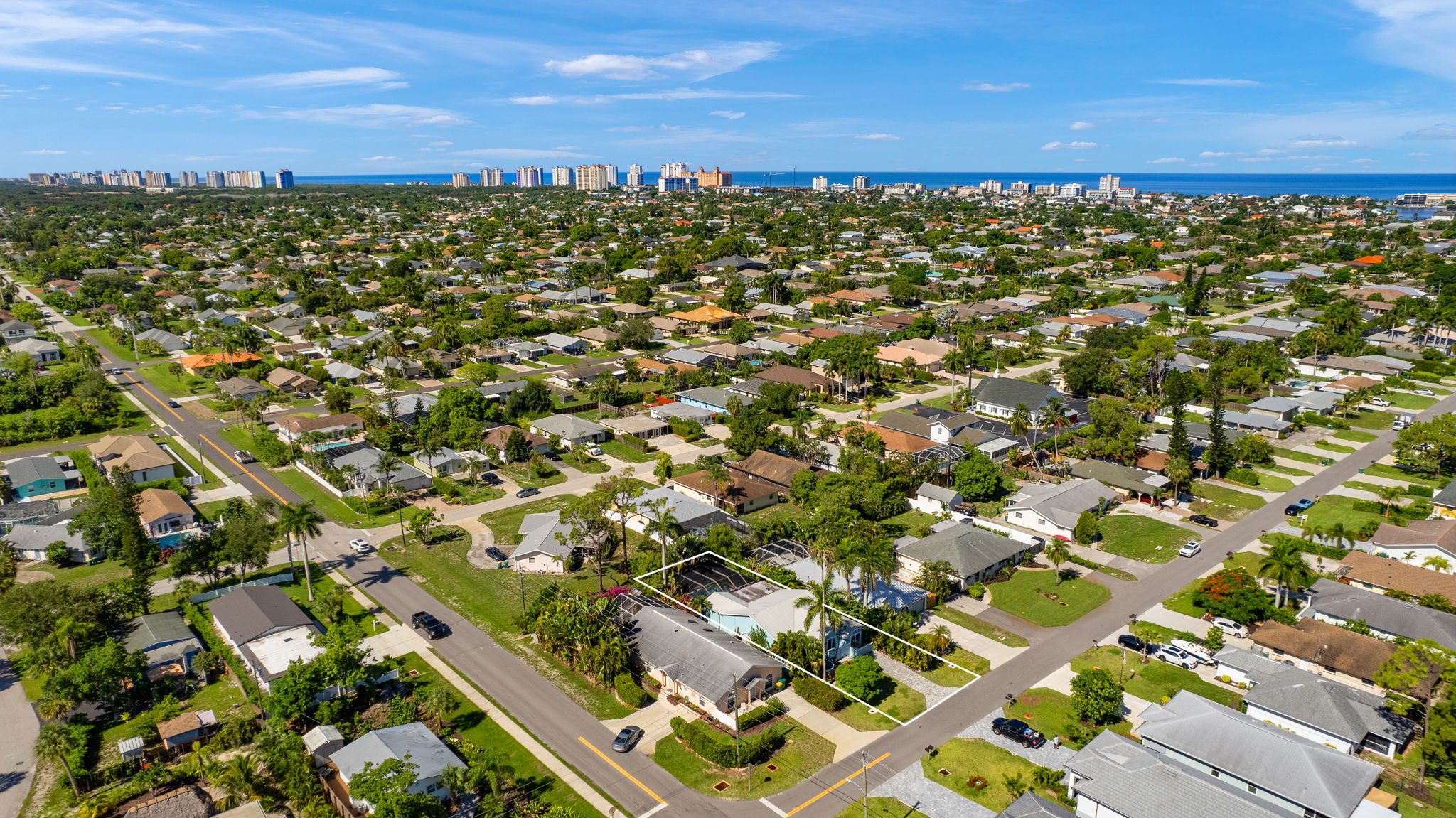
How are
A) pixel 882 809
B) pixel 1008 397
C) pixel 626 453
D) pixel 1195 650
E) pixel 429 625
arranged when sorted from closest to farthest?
pixel 882 809
pixel 1195 650
pixel 429 625
pixel 626 453
pixel 1008 397

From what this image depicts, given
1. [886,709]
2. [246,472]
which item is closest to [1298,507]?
[886,709]

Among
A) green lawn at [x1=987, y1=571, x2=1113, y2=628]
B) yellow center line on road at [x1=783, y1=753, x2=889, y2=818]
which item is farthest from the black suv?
green lawn at [x1=987, y1=571, x2=1113, y2=628]

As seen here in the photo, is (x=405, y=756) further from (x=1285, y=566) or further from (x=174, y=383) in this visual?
(x=174, y=383)

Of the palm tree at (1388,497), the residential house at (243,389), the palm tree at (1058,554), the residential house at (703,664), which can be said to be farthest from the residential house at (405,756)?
the palm tree at (1388,497)

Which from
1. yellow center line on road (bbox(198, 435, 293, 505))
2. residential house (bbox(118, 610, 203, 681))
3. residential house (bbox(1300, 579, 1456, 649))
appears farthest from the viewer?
yellow center line on road (bbox(198, 435, 293, 505))

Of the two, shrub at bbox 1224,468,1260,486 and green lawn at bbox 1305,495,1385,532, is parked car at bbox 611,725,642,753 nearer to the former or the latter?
green lawn at bbox 1305,495,1385,532
